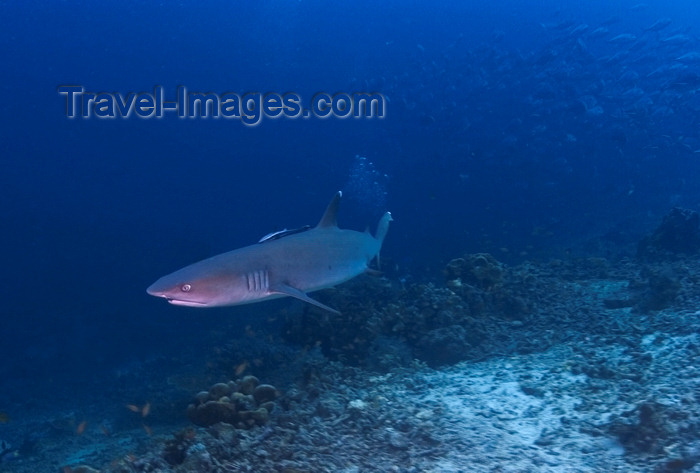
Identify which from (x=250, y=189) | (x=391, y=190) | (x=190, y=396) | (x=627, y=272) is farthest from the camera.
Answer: (x=250, y=189)

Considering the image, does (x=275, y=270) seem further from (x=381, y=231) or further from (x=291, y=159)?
(x=291, y=159)

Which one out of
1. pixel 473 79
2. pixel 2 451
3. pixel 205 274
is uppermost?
pixel 473 79

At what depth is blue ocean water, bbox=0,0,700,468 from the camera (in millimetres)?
22188

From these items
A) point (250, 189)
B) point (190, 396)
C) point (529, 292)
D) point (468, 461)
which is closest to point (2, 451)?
point (190, 396)

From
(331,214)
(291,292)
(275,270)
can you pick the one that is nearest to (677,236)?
(331,214)

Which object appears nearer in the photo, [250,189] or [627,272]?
[627,272]

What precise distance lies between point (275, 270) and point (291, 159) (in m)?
64.7

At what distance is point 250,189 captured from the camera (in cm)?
6981

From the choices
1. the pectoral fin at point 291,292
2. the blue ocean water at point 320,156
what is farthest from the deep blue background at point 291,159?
the pectoral fin at point 291,292

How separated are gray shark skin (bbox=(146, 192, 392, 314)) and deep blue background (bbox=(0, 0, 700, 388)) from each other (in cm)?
1182

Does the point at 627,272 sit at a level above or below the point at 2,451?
above

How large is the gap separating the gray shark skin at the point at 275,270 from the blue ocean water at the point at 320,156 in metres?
11.8

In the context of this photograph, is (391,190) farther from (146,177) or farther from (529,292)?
(146,177)

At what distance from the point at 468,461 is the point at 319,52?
102 meters
